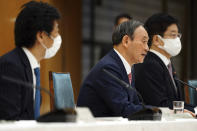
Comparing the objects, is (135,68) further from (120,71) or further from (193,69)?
(193,69)

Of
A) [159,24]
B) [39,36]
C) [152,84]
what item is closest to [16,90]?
[39,36]

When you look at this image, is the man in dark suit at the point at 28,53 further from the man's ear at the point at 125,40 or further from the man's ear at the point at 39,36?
the man's ear at the point at 125,40

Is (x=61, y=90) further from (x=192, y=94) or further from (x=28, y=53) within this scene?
(x=192, y=94)

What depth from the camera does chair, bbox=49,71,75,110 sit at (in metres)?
3.05

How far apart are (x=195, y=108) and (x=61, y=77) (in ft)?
3.55

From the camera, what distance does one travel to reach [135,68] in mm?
3381

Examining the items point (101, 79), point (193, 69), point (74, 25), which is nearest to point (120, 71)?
point (101, 79)

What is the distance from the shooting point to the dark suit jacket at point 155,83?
10.6ft

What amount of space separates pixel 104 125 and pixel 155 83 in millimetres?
1523

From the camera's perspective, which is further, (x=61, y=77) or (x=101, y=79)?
(x=61, y=77)

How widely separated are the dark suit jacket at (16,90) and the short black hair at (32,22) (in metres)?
0.07

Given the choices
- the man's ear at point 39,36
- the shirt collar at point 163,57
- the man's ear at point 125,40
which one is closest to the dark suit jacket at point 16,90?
the man's ear at point 39,36

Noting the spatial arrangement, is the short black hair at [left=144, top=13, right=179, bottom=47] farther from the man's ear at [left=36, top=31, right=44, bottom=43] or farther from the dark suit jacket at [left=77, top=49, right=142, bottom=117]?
the man's ear at [left=36, top=31, right=44, bottom=43]

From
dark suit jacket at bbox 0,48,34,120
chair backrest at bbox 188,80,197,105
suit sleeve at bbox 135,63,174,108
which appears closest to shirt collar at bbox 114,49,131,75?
suit sleeve at bbox 135,63,174,108
